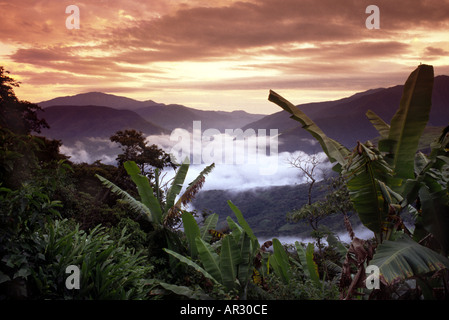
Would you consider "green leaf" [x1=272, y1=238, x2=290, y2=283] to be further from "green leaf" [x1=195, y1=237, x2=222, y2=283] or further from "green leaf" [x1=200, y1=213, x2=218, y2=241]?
"green leaf" [x1=200, y1=213, x2=218, y2=241]

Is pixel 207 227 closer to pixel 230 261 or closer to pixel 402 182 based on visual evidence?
pixel 230 261

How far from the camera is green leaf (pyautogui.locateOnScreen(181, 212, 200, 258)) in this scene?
744 centimetres

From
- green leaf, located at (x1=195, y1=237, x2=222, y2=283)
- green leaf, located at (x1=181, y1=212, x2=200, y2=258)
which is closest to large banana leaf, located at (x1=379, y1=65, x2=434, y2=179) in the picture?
green leaf, located at (x1=195, y1=237, x2=222, y2=283)

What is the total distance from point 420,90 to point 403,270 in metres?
2.34

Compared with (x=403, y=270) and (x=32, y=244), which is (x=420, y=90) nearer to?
(x=403, y=270)

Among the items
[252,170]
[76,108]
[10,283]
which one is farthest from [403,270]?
[252,170]

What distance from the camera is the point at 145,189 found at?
8.01 metres

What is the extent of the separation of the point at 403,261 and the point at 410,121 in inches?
75.3

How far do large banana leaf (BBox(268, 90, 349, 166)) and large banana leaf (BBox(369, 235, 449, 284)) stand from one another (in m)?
1.43

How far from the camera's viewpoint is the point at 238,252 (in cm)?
648

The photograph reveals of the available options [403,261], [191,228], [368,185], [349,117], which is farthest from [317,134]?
[349,117]

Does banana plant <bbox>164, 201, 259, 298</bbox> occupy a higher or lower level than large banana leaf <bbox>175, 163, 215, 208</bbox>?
lower

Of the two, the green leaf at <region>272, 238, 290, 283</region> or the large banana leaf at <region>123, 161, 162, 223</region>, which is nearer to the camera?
the green leaf at <region>272, 238, 290, 283</region>

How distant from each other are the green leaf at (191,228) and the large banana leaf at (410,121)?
165 inches
